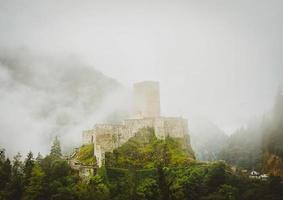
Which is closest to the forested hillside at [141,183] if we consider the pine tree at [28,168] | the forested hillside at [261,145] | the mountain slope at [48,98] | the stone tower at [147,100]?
the pine tree at [28,168]

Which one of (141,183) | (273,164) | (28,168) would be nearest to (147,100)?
(141,183)

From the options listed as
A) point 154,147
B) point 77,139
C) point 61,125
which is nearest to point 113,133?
point 154,147

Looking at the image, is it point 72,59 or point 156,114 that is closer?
point 156,114

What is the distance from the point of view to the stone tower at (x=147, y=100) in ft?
255

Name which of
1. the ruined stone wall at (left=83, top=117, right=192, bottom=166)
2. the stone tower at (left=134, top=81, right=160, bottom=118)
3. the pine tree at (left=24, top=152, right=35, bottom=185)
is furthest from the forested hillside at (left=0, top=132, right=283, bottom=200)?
the stone tower at (left=134, top=81, right=160, bottom=118)

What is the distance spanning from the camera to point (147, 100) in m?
77.8

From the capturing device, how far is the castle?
7028 centimetres

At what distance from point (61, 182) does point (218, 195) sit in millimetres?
20068

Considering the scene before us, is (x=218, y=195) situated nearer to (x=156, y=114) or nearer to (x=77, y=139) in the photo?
(x=156, y=114)

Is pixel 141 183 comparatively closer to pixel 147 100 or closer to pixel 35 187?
pixel 35 187

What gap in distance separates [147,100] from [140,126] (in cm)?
586

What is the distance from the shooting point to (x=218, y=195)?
207 ft

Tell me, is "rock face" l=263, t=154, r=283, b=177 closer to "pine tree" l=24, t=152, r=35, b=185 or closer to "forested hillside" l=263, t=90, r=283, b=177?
"forested hillside" l=263, t=90, r=283, b=177

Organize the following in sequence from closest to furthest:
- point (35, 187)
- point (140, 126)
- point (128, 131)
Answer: point (35, 187), point (128, 131), point (140, 126)
